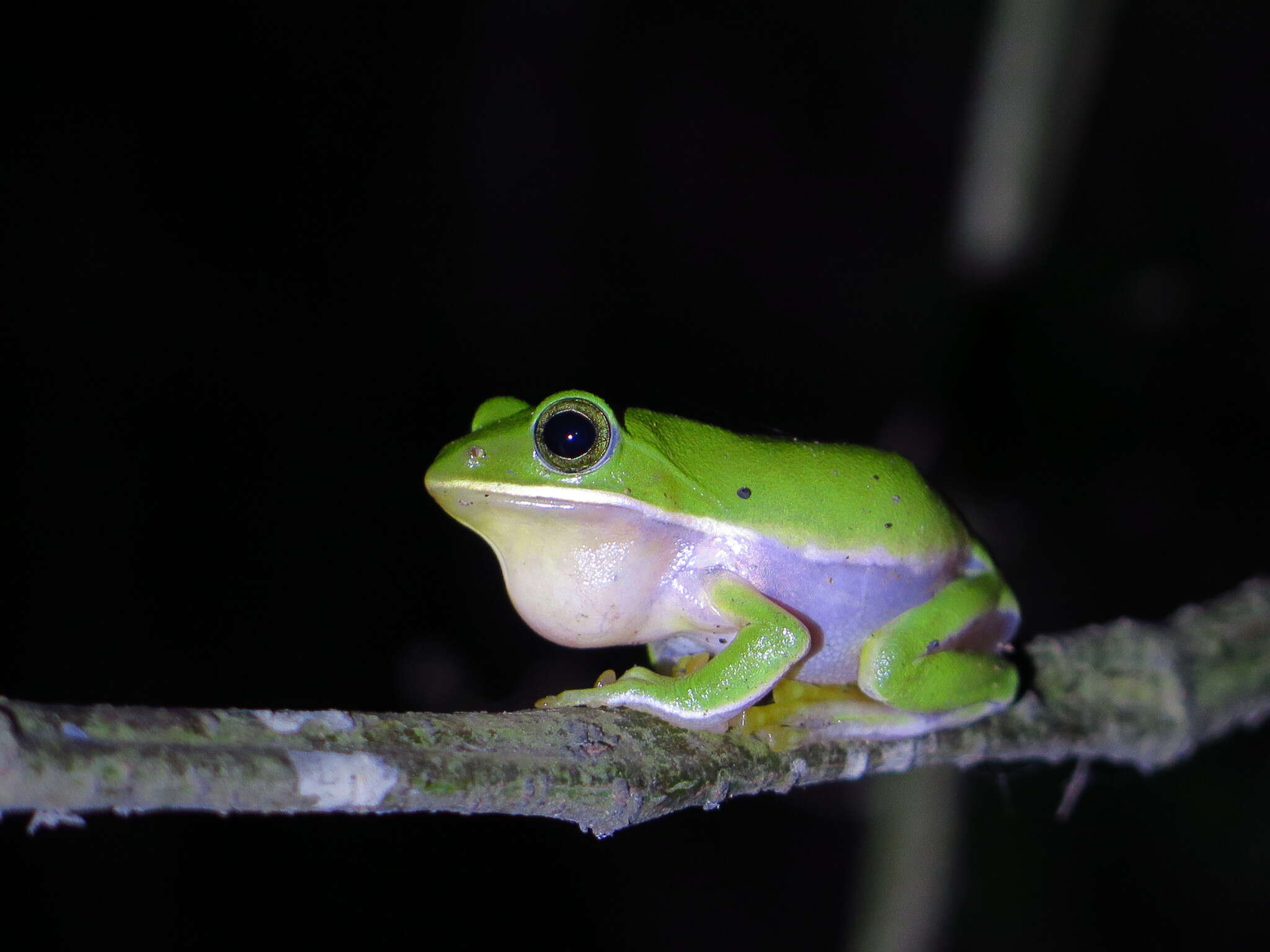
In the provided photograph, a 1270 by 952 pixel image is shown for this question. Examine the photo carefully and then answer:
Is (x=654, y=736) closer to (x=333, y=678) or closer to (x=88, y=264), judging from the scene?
(x=333, y=678)

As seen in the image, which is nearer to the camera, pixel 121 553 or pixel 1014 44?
pixel 121 553

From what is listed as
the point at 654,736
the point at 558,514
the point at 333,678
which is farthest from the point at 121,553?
the point at 654,736

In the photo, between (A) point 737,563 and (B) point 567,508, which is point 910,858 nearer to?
(A) point 737,563

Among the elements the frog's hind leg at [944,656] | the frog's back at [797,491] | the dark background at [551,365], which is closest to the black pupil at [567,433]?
the frog's back at [797,491]

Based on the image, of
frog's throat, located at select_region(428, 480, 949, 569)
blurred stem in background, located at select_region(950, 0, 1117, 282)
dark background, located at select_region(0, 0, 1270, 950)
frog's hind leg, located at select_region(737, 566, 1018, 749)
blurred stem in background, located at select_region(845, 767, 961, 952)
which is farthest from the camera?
blurred stem in background, located at select_region(950, 0, 1117, 282)

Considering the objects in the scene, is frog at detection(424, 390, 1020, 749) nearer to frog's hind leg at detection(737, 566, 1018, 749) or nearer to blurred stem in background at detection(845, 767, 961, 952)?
frog's hind leg at detection(737, 566, 1018, 749)

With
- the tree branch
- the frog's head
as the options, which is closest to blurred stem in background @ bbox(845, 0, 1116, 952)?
the tree branch

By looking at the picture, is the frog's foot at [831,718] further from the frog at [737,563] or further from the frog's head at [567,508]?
the frog's head at [567,508]
